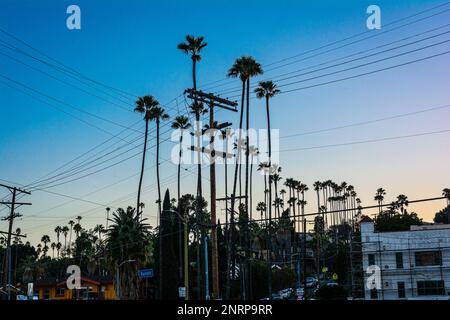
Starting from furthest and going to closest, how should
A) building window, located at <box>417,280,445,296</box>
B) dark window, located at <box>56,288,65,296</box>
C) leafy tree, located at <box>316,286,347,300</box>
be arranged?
1. dark window, located at <box>56,288,65,296</box>
2. leafy tree, located at <box>316,286,347,300</box>
3. building window, located at <box>417,280,445,296</box>

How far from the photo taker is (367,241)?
59188 mm

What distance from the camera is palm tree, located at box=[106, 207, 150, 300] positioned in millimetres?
60750

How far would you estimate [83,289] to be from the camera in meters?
87.8

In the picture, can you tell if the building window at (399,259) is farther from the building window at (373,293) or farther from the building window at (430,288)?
the building window at (373,293)

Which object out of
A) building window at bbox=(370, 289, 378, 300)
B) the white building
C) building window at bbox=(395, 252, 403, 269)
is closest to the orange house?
building window at bbox=(370, 289, 378, 300)

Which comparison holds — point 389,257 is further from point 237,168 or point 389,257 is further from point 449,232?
point 237,168

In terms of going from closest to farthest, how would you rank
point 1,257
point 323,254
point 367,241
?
point 367,241, point 323,254, point 1,257

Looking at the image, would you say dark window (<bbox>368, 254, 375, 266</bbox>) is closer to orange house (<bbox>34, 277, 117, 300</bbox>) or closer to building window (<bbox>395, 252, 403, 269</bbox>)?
building window (<bbox>395, 252, 403, 269</bbox>)

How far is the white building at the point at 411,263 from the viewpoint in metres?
54.7

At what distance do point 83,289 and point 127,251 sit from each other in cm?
3186

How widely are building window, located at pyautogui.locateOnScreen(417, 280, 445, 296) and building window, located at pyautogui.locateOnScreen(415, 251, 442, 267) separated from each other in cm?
188

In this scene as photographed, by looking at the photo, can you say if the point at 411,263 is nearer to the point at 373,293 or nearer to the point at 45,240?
the point at 373,293
